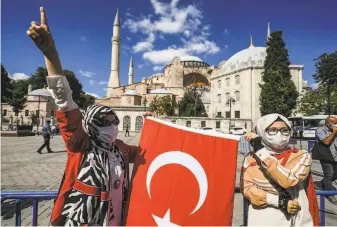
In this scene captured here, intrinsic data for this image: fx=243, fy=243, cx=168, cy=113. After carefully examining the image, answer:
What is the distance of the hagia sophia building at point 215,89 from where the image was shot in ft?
136

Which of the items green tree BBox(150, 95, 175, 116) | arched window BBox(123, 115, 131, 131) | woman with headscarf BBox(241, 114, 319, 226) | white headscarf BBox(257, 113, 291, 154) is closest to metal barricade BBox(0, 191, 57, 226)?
woman with headscarf BBox(241, 114, 319, 226)

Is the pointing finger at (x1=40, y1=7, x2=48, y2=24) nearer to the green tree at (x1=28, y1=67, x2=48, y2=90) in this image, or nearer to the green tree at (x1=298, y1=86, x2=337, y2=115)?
the green tree at (x1=298, y1=86, x2=337, y2=115)

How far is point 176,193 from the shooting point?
1.77m

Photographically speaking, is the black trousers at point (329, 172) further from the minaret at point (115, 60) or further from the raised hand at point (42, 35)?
the minaret at point (115, 60)

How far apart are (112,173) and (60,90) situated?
2.39 feet

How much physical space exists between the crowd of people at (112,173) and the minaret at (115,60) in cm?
6133

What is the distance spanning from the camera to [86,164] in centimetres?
184

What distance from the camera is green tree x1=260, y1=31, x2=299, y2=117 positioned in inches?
1348

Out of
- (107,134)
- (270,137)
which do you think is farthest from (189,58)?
(107,134)

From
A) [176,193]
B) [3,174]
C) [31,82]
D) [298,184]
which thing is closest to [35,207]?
[176,193]

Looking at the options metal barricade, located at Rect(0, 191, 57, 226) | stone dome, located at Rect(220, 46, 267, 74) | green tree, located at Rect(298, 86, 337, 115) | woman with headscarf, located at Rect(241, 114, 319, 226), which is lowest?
metal barricade, located at Rect(0, 191, 57, 226)

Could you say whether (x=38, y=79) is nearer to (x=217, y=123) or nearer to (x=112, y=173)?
(x=217, y=123)

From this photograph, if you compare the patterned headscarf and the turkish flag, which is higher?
the patterned headscarf

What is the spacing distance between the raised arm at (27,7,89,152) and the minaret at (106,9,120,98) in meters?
61.4
